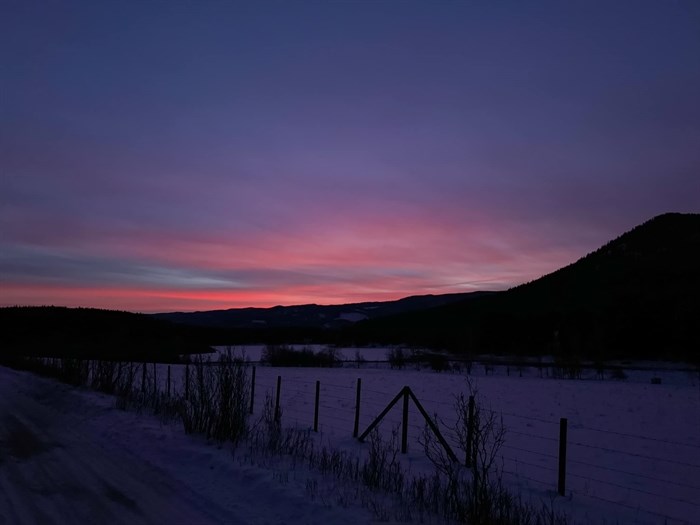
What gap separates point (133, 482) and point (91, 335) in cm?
2817

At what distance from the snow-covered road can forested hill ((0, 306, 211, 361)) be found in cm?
631

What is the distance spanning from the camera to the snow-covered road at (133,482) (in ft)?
21.9

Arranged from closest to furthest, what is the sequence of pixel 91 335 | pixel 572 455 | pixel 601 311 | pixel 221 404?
pixel 221 404
pixel 572 455
pixel 91 335
pixel 601 311

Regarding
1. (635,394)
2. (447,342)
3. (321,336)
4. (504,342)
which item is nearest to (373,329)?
(321,336)

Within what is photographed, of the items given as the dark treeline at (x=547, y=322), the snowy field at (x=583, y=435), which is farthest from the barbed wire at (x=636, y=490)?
the dark treeline at (x=547, y=322)

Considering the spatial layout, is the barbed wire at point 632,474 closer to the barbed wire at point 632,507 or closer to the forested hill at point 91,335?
the barbed wire at point 632,507

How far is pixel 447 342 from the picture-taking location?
92250 millimetres

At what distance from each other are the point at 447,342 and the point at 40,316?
252 ft

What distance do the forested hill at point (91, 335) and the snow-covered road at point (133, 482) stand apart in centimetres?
631

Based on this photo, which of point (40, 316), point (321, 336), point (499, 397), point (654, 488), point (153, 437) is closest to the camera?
point (153, 437)

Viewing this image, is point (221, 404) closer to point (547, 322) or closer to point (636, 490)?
point (636, 490)

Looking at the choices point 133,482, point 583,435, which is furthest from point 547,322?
point 133,482

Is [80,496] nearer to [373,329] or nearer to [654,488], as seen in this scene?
[654,488]

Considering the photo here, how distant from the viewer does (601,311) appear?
278 ft
